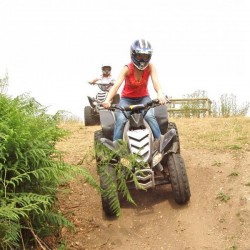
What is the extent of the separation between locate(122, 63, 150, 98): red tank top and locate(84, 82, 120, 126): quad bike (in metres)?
4.24

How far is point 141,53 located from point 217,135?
340cm

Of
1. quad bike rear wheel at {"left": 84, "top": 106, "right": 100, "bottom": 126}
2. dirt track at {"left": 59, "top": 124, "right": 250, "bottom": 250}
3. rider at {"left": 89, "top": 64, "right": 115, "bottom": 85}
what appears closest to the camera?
dirt track at {"left": 59, "top": 124, "right": 250, "bottom": 250}

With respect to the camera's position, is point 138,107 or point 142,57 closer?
point 138,107

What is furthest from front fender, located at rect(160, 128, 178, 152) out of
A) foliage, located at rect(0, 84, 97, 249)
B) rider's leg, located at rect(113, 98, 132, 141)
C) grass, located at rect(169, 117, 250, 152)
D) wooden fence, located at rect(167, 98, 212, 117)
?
wooden fence, located at rect(167, 98, 212, 117)

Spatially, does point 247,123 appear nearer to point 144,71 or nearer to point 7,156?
point 144,71

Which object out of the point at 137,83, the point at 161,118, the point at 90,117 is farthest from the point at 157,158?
the point at 90,117

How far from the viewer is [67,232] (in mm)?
4367

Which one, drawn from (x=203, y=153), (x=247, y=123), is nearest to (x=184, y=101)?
(x=247, y=123)

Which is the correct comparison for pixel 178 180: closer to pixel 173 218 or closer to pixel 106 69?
pixel 173 218

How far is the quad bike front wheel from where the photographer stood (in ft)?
15.3

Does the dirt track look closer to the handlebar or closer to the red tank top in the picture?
the handlebar

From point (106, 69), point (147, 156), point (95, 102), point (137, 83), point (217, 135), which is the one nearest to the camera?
point (147, 156)

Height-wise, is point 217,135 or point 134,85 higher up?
point 134,85

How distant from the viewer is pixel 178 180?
466 centimetres
